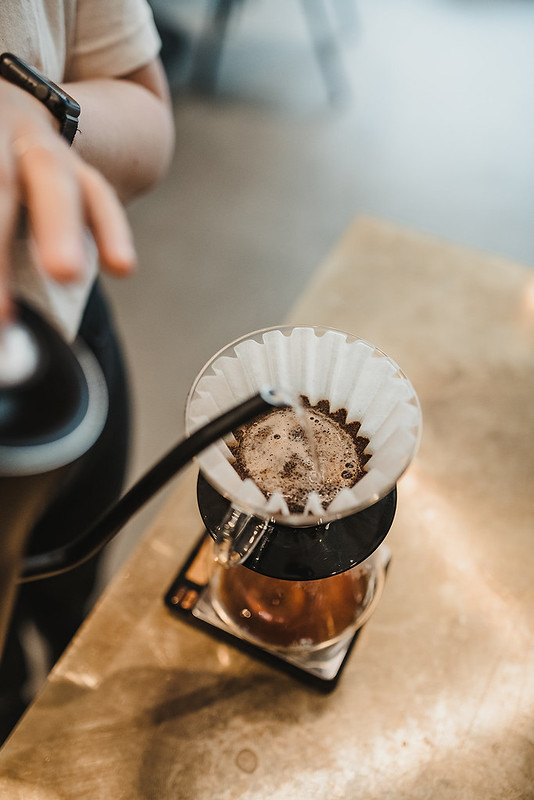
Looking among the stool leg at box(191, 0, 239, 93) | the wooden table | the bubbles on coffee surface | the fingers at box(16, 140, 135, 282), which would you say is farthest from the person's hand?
the stool leg at box(191, 0, 239, 93)

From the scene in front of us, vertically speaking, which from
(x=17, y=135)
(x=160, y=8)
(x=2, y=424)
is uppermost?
(x=17, y=135)

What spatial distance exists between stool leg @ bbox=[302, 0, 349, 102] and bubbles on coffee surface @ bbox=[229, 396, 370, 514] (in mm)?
2991

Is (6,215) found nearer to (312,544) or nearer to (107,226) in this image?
(107,226)

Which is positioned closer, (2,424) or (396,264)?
(2,424)

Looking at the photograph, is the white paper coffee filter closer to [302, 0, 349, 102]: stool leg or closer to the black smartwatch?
the black smartwatch

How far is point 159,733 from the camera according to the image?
644mm

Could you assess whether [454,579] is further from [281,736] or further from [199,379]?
[199,379]

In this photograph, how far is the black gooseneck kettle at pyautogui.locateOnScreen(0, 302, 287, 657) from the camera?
0.49 m

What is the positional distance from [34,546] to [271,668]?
282mm

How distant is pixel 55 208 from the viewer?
0.31 m

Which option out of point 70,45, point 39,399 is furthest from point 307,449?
point 70,45

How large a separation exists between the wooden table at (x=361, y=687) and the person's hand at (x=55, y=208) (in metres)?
0.51

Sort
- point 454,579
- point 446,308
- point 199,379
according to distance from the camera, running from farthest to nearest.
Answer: point 446,308 < point 454,579 < point 199,379

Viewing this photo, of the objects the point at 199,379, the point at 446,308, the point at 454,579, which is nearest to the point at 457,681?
the point at 454,579
